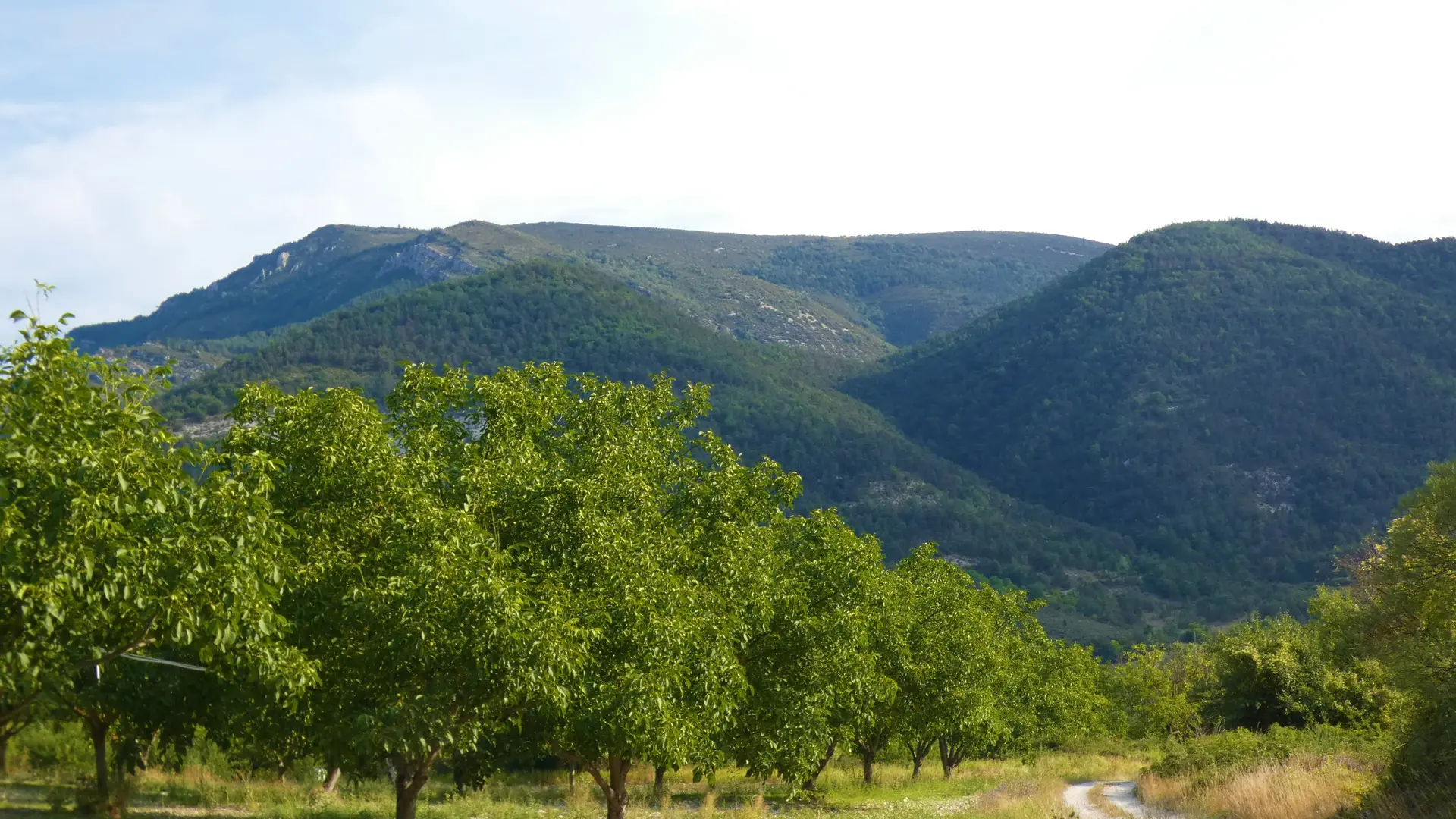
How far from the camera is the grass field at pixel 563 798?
27453 millimetres

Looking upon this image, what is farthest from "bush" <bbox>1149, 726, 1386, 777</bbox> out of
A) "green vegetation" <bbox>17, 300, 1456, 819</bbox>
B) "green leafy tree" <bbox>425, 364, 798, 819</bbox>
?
"green leafy tree" <bbox>425, 364, 798, 819</bbox>

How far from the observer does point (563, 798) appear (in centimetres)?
3812

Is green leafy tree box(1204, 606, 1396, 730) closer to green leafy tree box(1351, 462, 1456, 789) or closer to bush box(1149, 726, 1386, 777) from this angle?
bush box(1149, 726, 1386, 777)

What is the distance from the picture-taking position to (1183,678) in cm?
8506

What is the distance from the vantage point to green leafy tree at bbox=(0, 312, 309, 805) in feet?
36.9

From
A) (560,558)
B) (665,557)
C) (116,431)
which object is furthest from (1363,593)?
(116,431)

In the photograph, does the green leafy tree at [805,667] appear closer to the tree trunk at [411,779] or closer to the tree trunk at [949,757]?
the tree trunk at [411,779]

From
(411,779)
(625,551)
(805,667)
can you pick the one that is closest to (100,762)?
(411,779)

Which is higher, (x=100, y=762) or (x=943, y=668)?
(x=100, y=762)

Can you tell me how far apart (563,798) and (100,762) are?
1604 cm

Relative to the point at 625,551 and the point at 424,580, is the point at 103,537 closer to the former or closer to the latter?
the point at 424,580

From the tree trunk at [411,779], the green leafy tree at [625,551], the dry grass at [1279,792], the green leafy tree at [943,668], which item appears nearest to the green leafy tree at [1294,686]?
the green leafy tree at [943,668]

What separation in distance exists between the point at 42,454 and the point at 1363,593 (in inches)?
1333

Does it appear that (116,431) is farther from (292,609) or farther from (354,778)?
(354,778)
